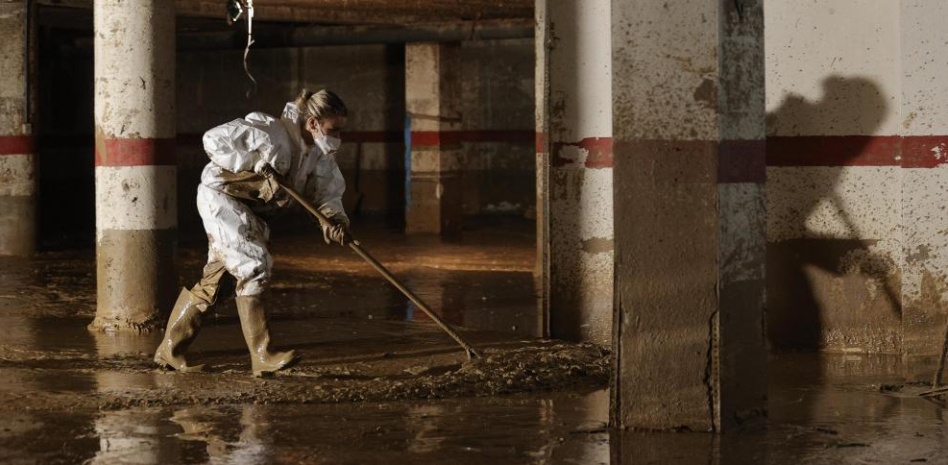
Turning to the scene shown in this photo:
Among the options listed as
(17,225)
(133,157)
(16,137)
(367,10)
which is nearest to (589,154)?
(133,157)

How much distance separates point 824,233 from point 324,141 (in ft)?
9.93

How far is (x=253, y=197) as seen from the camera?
7.27 metres

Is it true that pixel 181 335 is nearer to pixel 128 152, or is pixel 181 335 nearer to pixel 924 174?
pixel 128 152

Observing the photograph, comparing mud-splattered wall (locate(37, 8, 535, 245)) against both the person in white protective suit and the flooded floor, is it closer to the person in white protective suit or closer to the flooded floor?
the flooded floor

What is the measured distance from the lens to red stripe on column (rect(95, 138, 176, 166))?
28.3 feet

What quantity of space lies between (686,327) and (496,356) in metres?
2.00

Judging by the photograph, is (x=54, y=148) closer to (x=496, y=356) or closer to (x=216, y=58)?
(x=216, y=58)

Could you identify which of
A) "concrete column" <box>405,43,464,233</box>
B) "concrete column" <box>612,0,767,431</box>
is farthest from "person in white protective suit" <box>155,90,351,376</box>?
"concrete column" <box>405,43,464,233</box>

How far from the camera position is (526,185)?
70.0ft

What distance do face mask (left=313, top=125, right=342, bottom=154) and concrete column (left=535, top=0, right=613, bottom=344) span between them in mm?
1595

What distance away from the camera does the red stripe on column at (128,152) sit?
28.3 ft

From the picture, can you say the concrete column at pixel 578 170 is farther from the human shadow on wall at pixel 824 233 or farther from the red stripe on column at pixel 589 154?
the human shadow on wall at pixel 824 233

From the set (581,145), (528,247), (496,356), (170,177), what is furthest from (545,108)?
(528,247)

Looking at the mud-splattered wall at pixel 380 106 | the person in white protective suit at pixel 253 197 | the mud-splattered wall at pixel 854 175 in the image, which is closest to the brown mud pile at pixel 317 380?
the person in white protective suit at pixel 253 197
